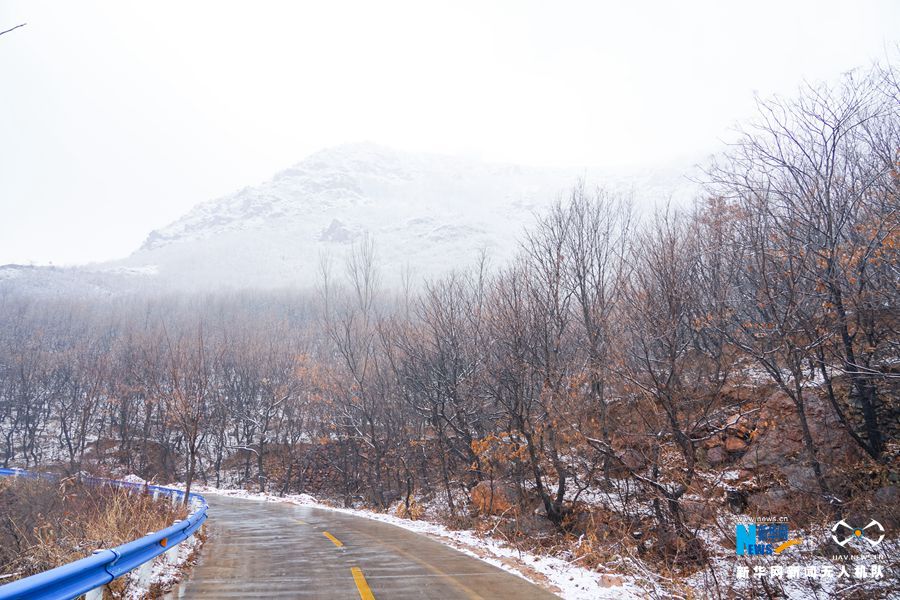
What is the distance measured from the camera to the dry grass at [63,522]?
783 centimetres

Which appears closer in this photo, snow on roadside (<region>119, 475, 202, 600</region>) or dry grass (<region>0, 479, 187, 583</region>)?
snow on roadside (<region>119, 475, 202, 600</region>)

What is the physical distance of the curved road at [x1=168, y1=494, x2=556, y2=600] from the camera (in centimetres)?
655

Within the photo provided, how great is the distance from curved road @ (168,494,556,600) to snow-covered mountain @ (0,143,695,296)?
6764 cm

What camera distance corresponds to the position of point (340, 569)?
7977mm

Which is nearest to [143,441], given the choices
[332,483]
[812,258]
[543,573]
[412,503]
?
[332,483]

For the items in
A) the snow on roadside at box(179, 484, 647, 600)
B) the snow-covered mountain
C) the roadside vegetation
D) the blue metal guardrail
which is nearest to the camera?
the blue metal guardrail

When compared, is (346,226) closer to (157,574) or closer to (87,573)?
(157,574)

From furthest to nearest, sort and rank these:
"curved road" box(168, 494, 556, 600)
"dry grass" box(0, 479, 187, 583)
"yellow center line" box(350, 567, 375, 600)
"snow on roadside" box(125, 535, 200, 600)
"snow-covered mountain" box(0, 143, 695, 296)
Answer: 1. "snow-covered mountain" box(0, 143, 695, 296)
2. "dry grass" box(0, 479, 187, 583)
3. "curved road" box(168, 494, 556, 600)
4. "yellow center line" box(350, 567, 375, 600)
5. "snow on roadside" box(125, 535, 200, 600)

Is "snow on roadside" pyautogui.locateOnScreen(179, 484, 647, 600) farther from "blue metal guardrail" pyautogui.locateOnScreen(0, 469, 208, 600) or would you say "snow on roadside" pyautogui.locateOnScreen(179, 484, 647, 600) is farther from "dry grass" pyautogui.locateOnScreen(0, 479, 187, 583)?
"dry grass" pyautogui.locateOnScreen(0, 479, 187, 583)

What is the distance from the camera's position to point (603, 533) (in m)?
11.7

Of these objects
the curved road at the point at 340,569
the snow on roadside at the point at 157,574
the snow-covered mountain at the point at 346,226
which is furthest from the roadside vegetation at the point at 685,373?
the snow-covered mountain at the point at 346,226

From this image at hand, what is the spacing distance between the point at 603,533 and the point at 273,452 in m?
35.7

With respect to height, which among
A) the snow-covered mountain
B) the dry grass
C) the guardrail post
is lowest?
the dry grass

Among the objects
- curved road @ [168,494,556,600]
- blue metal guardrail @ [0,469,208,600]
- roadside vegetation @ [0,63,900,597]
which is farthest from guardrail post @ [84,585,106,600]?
roadside vegetation @ [0,63,900,597]
